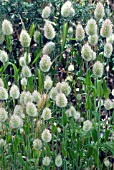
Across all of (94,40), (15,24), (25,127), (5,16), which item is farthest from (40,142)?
(15,24)

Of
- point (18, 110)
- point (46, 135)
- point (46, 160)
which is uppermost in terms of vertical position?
point (18, 110)

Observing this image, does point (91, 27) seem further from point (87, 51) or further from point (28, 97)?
point (28, 97)

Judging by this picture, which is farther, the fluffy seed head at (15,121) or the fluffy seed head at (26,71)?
the fluffy seed head at (26,71)

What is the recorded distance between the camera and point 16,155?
229 centimetres

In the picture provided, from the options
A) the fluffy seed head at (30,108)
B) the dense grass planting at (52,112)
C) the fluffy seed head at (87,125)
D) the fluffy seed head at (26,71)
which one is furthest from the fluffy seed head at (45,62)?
the fluffy seed head at (87,125)

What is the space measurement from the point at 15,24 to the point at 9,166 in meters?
1.34

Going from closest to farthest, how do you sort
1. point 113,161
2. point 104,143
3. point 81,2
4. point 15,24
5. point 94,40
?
point 94,40 → point 104,143 → point 113,161 → point 15,24 → point 81,2

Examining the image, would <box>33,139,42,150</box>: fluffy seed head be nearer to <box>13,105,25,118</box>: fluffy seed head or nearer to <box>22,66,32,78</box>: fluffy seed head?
<box>13,105,25,118</box>: fluffy seed head

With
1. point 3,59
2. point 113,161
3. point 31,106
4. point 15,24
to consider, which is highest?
point 15,24

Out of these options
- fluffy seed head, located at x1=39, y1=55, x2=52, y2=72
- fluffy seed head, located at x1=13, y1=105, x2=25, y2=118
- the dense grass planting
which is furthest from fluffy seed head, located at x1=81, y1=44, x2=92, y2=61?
fluffy seed head, located at x1=13, y1=105, x2=25, y2=118

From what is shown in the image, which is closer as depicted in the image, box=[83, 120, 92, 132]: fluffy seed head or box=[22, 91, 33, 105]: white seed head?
box=[22, 91, 33, 105]: white seed head

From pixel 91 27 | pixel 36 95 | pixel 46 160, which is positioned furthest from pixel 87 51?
pixel 46 160

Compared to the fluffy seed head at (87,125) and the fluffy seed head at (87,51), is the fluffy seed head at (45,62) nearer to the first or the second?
the fluffy seed head at (87,51)

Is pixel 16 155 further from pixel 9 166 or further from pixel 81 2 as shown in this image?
pixel 81 2
